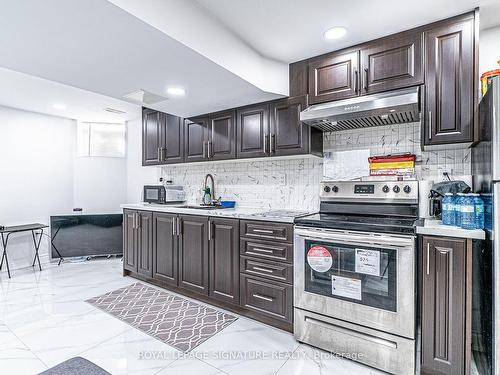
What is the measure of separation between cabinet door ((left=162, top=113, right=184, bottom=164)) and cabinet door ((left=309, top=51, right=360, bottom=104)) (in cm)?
179

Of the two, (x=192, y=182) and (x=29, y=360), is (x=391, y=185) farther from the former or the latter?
(x=29, y=360)

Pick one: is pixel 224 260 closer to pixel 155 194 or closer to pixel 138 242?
pixel 138 242

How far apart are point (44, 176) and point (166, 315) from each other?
3.45 meters

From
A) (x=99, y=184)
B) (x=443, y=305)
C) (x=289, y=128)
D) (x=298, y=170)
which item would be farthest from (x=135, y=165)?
(x=443, y=305)

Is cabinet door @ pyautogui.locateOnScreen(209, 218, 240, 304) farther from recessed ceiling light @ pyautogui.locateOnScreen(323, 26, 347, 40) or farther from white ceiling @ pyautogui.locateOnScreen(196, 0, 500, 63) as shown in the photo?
recessed ceiling light @ pyautogui.locateOnScreen(323, 26, 347, 40)

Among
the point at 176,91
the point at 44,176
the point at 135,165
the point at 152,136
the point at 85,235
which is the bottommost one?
the point at 85,235

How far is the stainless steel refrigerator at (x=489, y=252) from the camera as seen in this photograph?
58.7 inches

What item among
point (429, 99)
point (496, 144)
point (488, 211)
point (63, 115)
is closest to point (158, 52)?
point (429, 99)

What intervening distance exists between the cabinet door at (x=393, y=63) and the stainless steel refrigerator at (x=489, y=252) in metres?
0.52

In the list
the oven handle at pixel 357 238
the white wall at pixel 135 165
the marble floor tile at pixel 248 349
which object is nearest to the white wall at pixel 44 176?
the white wall at pixel 135 165

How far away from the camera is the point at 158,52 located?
1881mm

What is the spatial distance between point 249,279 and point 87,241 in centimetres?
335

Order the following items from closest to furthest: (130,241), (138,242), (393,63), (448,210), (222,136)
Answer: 1. (448,210)
2. (393,63)
3. (222,136)
4. (138,242)
5. (130,241)

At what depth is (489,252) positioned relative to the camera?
1.61 metres
